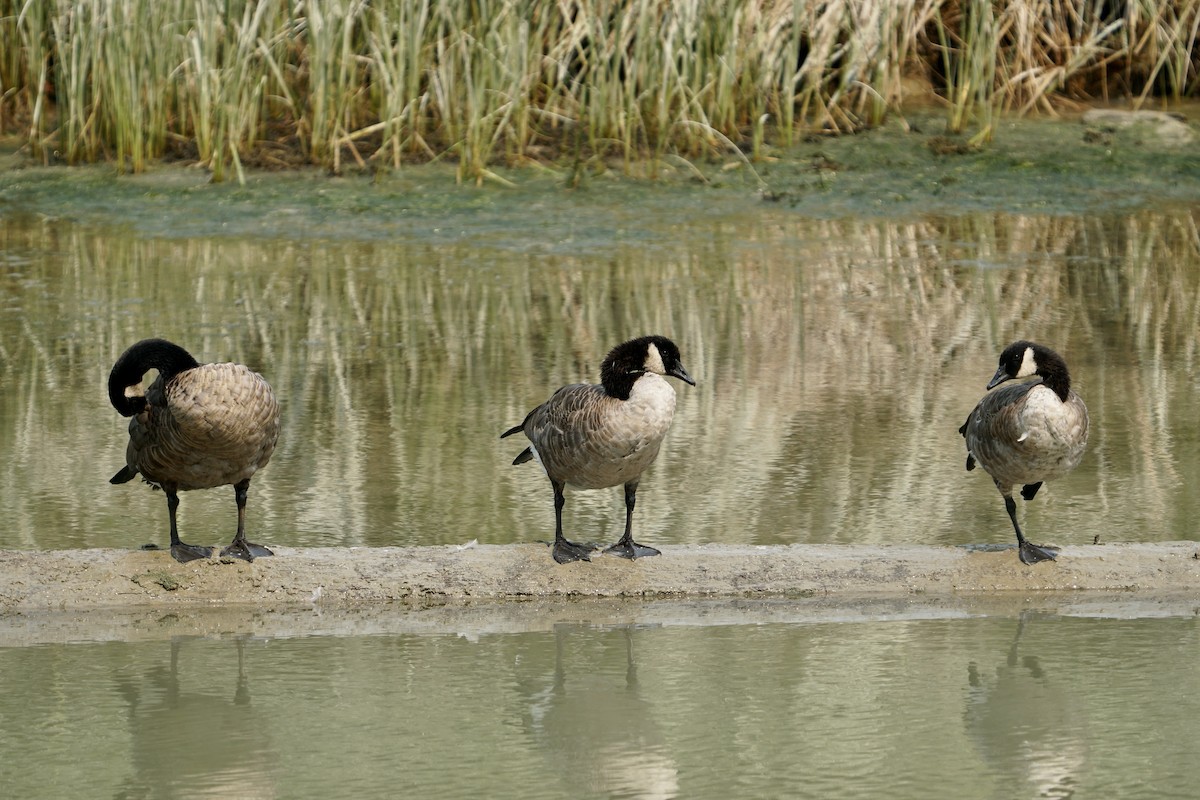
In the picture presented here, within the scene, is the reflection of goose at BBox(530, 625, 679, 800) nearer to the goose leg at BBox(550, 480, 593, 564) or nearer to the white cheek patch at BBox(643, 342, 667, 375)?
the goose leg at BBox(550, 480, 593, 564)

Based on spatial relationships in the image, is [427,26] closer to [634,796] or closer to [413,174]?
[413,174]

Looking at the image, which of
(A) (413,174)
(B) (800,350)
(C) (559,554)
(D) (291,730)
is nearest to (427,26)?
(A) (413,174)

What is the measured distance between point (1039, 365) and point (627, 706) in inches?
74.7

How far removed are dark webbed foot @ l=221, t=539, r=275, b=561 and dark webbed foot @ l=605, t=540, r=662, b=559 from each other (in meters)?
1.07

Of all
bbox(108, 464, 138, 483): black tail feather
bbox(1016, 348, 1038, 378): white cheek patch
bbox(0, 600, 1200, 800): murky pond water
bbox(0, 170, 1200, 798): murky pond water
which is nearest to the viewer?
bbox(0, 600, 1200, 800): murky pond water

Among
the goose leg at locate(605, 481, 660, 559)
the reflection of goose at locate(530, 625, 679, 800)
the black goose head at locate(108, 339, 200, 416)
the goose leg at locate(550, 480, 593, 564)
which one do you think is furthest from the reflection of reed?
the reflection of goose at locate(530, 625, 679, 800)

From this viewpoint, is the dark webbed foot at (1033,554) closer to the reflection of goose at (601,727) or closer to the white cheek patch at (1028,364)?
the white cheek patch at (1028,364)

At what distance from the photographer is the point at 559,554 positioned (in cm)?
596

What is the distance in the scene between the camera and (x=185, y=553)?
592 centimetres

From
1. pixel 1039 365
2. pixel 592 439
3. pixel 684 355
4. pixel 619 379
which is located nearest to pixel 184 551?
pixel 592 439

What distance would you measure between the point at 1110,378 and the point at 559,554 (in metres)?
4.15

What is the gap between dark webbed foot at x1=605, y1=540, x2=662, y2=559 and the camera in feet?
19.7

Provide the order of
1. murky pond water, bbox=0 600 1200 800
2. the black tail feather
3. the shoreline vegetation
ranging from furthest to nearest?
the shoreline vegetation → the black tail feather → murky pond water, bbox=0 600 1200 800

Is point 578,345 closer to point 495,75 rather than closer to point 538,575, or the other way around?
point 538,575
